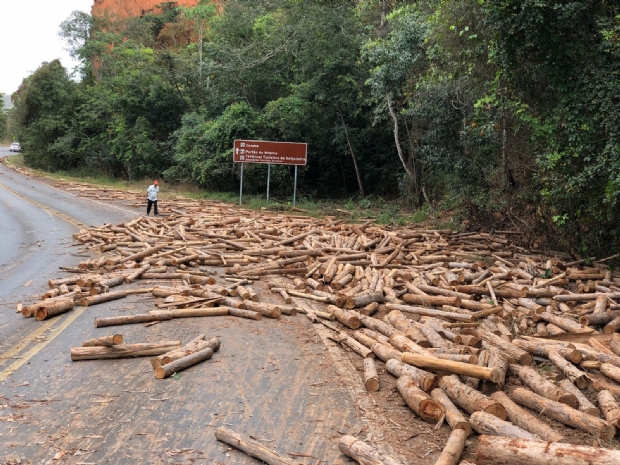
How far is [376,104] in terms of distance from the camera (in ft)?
99.1

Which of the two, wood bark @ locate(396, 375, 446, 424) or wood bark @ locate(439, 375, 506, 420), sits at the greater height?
wood bark @ locate(439, 375, 506, 420)

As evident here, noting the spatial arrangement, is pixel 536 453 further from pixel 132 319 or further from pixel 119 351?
pixel 132 319

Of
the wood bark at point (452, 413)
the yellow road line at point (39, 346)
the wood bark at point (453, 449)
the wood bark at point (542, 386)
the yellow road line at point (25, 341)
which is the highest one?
the wood bark at point (542, 386)

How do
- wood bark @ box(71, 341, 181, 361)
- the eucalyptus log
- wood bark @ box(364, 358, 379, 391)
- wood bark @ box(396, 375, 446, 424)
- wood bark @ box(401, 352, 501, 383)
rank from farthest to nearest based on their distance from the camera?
the eucalyptus log, wood bark @ box(71, 341, 181, 361), wood bark @ box(364, 358, 379, 391), wood bark @ box(401, 352, 501, 383), wood bark @ box(396, 375, 446, 424)

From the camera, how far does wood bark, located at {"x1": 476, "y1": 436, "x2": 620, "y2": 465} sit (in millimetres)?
4080

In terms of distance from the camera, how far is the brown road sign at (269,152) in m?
27.3

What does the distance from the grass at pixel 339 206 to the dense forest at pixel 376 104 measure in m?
0.90

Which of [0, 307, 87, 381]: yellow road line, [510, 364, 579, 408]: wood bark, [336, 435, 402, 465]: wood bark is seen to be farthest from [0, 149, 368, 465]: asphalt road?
[510, 364, 579, 408]: wood bark

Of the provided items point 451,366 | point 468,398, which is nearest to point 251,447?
point 468,398

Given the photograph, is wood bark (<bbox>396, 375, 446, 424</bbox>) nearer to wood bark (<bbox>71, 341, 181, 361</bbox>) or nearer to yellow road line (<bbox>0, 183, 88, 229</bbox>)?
wood bark (<bbox>71, 341, 181, 361</bbox>)

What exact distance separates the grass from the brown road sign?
226 cm

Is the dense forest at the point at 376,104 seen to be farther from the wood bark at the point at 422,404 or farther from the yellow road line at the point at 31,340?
the yellow road line at the point at 31,340

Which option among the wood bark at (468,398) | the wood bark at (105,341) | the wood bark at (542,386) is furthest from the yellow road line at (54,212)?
the wood bark at (542,386)

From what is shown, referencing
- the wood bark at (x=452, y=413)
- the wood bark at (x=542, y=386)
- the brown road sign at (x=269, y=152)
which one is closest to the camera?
the wood bark at (x=452, y=413)
